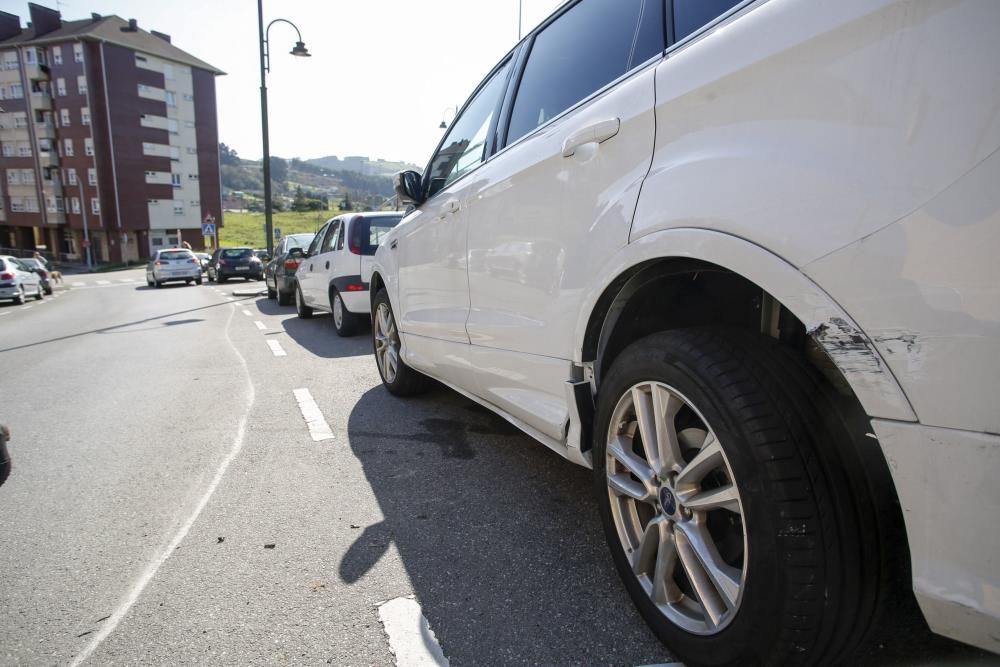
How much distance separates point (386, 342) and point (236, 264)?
84.4 feet

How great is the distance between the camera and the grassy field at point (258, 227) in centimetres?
7169

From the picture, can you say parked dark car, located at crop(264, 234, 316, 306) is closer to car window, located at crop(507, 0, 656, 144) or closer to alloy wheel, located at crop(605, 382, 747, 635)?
car window, located at crop(507, 0, 656, 144)

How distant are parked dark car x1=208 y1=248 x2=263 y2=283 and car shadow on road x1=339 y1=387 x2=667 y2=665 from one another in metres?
26.4

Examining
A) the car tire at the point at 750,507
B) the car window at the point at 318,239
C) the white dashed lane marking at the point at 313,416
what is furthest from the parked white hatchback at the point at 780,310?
the car window at the point at 318,239

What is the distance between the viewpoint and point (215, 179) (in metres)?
63.3

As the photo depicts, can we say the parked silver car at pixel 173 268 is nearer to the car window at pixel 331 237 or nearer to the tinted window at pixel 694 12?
the car window at pixel 331 237

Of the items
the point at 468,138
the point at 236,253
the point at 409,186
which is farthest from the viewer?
the point at 236,253

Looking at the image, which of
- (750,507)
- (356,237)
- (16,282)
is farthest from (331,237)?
(16,282)

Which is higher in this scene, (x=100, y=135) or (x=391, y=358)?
(x=100, y=135)

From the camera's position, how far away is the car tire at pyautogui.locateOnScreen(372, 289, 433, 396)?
4.67 metres

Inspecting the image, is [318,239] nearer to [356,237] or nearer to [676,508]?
[356,237]

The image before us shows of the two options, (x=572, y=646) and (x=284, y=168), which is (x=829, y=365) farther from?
(x=284, y=168)

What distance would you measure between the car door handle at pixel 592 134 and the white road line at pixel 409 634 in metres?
1.63

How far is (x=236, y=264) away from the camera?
91.5 feet
